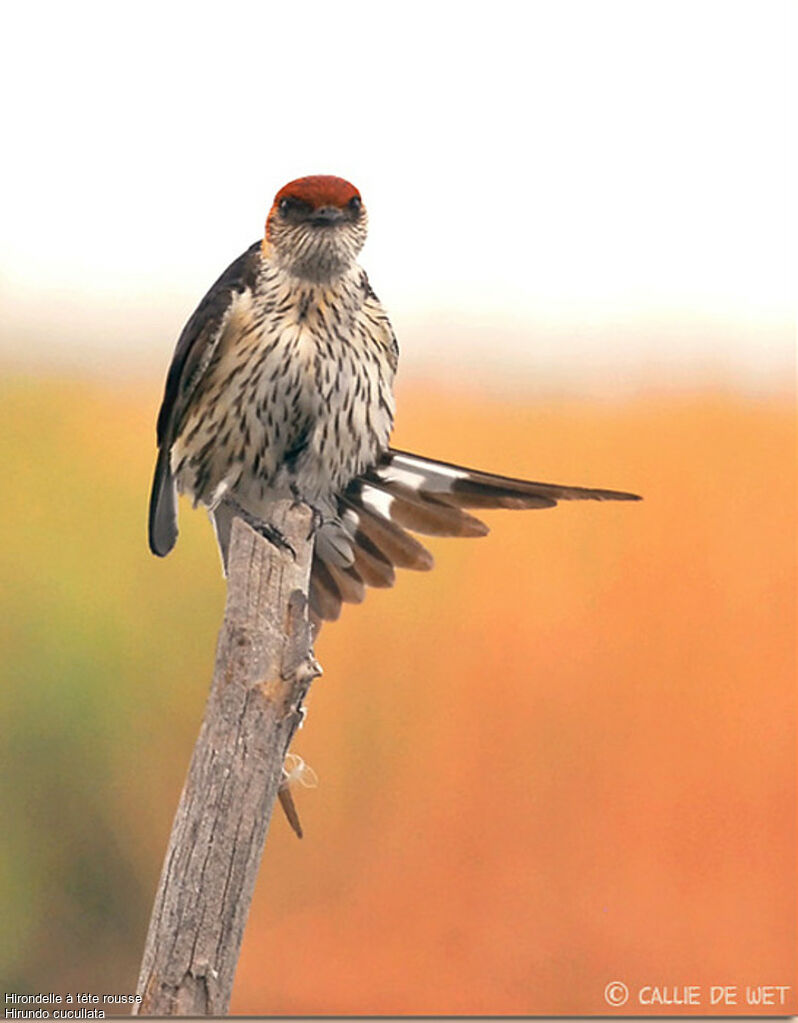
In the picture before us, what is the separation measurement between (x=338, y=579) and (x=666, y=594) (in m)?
0.73

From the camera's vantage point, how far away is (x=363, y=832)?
96.0 inches

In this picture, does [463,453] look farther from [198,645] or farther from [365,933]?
[365,933]

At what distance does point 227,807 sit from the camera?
1479mm

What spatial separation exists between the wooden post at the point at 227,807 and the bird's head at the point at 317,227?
1.93ft

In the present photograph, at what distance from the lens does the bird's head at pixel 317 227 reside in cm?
185

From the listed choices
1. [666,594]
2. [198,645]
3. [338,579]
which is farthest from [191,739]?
[666,594]

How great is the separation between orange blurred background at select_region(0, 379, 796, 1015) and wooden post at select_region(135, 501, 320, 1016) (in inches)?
34.3

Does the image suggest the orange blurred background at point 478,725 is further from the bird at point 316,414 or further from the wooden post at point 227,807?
the wooden post at point 227,807
